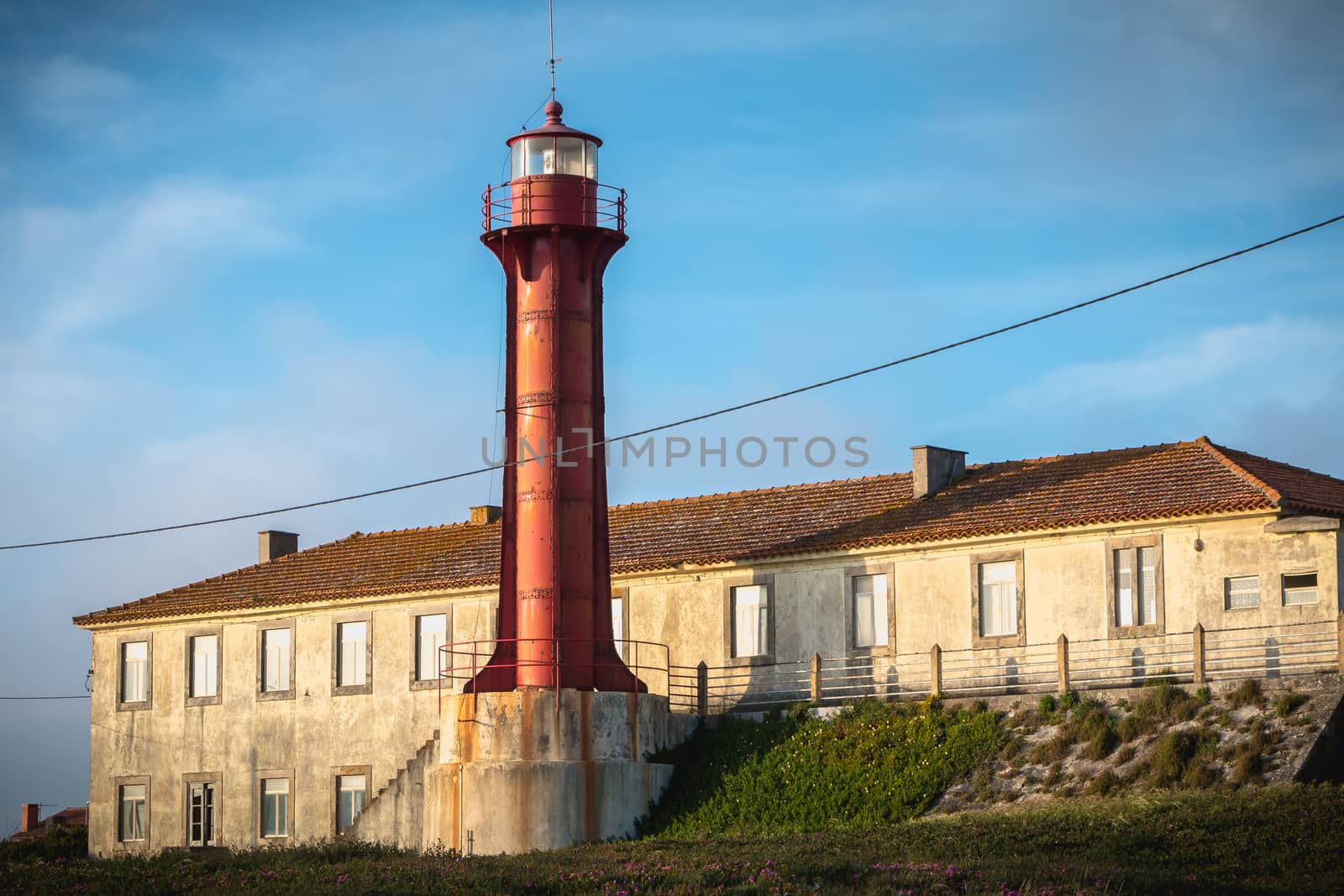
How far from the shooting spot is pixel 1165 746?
28.1 metres

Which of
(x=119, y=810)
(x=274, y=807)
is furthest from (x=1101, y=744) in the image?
(x=119, y=810)

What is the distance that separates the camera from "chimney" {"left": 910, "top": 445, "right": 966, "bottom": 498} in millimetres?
37156

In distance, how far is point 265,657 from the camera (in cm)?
4275

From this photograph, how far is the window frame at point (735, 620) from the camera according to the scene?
36375 mm

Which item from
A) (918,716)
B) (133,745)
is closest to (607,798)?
(918,716)

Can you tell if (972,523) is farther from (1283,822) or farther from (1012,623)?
(1283,822)

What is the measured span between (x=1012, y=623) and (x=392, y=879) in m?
12.9

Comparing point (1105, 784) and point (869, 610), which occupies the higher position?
point (869, 610)

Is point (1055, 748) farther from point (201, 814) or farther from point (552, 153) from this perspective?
point (201, 814)

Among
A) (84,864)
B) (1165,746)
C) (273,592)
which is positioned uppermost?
(273,592)

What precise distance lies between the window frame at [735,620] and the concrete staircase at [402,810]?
235 inches

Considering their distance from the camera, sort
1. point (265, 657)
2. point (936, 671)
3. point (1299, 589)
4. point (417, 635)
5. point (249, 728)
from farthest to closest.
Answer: point (265, 657) < point (249, 728) < point (417, 635) < point (936, 671) < point (1299, 589)

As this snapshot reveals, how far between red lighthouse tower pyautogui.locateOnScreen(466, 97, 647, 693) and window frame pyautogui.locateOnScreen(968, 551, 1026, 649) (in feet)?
19.8

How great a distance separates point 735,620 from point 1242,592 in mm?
9934
